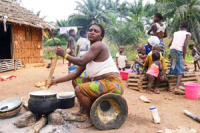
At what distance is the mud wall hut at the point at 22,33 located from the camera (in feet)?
28.8

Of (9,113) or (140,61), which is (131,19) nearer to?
(140,61)

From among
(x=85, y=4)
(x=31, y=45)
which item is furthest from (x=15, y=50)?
(x=85, y=4)

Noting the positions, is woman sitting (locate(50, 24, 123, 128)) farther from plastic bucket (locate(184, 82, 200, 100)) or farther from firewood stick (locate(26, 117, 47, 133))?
plastic bucket (locate(184, 82, 200, 100))

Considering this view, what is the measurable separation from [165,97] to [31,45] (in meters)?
8.23

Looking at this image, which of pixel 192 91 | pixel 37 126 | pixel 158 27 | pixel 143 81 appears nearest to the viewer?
pixel 37 126

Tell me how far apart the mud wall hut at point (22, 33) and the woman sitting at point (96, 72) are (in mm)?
6616

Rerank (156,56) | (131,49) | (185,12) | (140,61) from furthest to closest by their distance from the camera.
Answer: (131,49), (185,12), (140,61), (156,56)

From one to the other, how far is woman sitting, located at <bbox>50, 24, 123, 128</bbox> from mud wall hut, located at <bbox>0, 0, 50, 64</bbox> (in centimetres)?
662

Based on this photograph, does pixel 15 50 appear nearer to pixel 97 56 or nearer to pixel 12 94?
pixel 12 94

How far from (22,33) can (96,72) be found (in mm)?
8428

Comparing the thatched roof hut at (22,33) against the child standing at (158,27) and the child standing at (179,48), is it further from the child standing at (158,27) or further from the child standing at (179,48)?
the child standing at (179,48)

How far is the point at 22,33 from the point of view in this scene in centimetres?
983

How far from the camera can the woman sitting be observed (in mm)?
2465

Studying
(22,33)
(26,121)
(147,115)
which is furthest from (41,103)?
(22,33)
